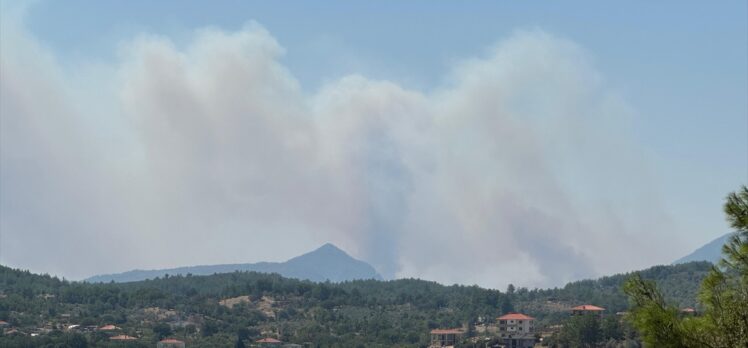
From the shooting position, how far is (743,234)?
101 ft

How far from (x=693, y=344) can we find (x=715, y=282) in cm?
213

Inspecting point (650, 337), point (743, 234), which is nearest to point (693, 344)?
point (650, 337)

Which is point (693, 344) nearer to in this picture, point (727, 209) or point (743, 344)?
point (743, 344)

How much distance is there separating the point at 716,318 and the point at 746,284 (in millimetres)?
1192

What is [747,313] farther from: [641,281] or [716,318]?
[641,281]

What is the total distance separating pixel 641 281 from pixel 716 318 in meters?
2.26

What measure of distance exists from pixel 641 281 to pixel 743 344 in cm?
324

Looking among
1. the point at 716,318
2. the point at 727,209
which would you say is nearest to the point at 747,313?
the point at 716,318

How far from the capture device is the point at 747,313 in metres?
30.3

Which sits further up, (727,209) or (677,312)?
(727,209)

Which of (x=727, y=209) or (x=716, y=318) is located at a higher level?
(x=727, y=209)

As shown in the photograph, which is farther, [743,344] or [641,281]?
[641,281]

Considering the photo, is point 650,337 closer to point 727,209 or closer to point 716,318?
point 716,318

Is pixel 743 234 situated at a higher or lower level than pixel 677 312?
higher
